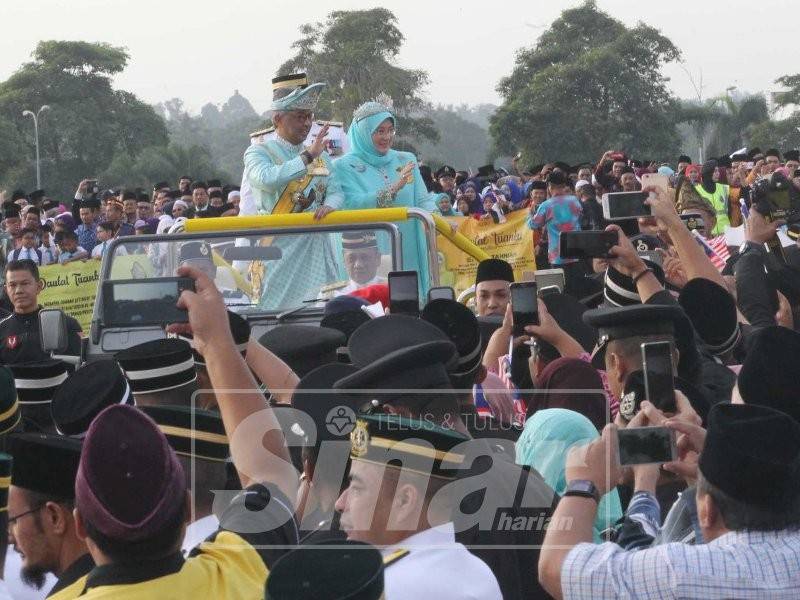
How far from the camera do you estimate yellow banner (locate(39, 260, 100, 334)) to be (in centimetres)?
1093

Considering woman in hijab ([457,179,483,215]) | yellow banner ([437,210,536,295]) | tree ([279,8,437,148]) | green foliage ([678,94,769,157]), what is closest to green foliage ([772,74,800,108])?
green foliage ([678,94,769,157])

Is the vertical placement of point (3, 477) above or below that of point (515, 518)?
above

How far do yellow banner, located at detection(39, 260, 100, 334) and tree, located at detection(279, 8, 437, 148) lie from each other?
49188 millimetres

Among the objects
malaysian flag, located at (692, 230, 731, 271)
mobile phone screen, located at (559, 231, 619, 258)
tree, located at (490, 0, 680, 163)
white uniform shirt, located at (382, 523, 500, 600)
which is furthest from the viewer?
tree, located at (490, 0, 680, 163)

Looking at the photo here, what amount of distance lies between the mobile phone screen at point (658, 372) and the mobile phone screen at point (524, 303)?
1589 millimetres

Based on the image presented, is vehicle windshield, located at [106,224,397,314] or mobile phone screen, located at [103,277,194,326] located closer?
mobile phone screen, located at [103,277,194,326]

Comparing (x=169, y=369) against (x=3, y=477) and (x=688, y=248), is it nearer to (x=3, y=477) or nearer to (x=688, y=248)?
(x=3, y=477)

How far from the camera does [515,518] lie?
3.88 meters

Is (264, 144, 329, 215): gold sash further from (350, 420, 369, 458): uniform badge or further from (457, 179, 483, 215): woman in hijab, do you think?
(457, 179, 483, 215): woman in hijab

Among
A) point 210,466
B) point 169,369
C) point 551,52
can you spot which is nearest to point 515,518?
point 210,466

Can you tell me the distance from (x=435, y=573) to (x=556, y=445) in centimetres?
132

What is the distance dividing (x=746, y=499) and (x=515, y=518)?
923 mm

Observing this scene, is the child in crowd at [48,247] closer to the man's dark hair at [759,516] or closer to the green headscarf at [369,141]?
the green headscarf at [369,141]

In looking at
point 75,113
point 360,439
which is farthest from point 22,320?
point 75,113
